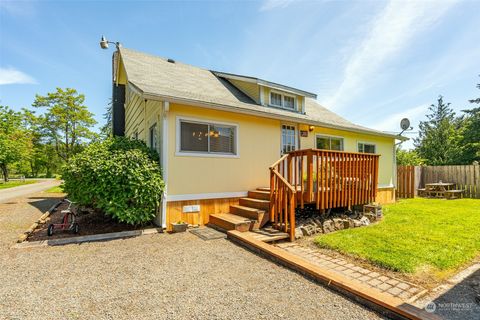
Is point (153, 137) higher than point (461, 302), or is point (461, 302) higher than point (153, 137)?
point (153, 137)

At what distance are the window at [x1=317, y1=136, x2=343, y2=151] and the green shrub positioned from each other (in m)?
6.23

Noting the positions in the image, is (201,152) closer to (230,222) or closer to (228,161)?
(228,161)

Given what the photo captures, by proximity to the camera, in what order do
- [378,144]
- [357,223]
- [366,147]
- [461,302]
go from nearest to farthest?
[461,302], [357,223], [366,147], [378,144]

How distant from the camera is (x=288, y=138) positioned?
834 centimetres

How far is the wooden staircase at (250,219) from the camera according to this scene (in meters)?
5.25

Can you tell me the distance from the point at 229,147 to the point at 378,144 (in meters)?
8.05

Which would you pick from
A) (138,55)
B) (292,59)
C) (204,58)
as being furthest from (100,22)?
(292,59)

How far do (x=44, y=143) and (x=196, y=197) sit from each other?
32412mm

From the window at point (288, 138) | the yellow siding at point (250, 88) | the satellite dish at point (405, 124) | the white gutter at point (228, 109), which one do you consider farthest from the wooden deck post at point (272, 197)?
the satellite dish at point (405, 124)

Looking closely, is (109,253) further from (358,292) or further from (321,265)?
(358,292)

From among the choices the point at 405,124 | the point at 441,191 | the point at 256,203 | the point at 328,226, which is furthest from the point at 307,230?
the point at 441,191

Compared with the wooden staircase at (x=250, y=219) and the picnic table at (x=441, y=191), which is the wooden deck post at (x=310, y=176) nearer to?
the wooden staircase at (x=250, y=219)

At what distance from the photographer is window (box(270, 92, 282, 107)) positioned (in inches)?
366

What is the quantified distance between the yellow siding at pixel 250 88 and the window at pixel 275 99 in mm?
614
